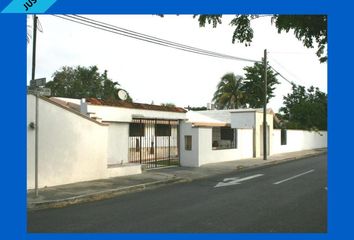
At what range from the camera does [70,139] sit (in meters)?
13.7

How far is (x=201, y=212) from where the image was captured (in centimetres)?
918

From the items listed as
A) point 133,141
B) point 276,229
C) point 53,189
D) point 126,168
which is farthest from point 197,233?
point 133,141

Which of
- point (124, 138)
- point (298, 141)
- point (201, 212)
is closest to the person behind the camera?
point (201, 212)

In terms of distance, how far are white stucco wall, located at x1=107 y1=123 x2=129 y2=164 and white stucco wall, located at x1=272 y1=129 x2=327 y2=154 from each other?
15.4 meters

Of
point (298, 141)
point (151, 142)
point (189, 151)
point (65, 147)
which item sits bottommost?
point (298, 141)

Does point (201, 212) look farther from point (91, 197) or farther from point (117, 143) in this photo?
point (117, 143)

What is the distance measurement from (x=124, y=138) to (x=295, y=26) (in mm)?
14557

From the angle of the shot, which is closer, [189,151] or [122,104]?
[122,104]

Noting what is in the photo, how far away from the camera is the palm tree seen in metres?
48.0

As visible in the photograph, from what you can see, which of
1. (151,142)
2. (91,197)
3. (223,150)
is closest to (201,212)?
(91,197)

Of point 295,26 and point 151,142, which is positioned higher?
point 295,26

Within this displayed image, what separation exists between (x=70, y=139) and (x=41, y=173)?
1.56 m

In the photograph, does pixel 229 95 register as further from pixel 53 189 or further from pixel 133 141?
pixel 53 189

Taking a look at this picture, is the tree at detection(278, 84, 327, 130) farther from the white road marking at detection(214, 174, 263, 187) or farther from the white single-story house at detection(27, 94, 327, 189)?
the white road marking at detection(214, 174, 263, 187)
